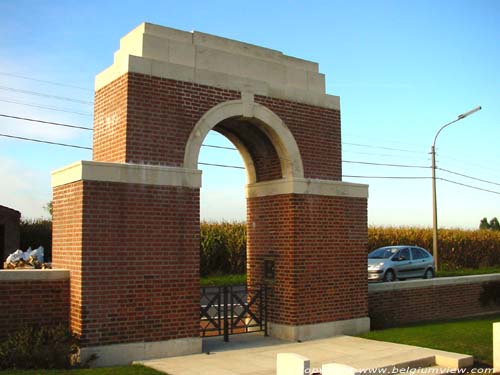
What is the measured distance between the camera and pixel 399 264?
63.9 ft

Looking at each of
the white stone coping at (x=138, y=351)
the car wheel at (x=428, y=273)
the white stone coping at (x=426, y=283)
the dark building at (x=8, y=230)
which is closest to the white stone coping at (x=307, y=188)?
the white stone coping at (x=426, y=283)

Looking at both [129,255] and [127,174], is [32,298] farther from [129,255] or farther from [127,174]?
[127,174]

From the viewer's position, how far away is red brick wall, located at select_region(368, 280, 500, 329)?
43.2ft

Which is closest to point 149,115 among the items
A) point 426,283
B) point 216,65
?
point 216,65

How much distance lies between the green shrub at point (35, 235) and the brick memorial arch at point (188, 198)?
58.9 ft

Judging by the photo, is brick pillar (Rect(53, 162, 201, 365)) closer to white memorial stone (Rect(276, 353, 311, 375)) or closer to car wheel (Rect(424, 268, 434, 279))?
white memorial stone (Rect(276, 353, 311, 375))

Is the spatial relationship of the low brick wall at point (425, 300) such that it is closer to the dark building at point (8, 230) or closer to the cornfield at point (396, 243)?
the cornfield at point (396, 243)

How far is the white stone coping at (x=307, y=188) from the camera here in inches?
451

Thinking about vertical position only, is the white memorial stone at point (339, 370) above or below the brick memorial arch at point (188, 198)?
below

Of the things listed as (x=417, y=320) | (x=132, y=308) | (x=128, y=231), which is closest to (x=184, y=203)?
(x=128, y=231)

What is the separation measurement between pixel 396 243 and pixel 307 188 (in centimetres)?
2425

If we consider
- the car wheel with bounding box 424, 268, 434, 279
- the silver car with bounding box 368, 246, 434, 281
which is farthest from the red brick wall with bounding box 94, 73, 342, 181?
the car wheel with bounding box 424, 268, 434, 279

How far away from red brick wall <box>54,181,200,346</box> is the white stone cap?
2.11 metres

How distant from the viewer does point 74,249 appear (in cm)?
922
